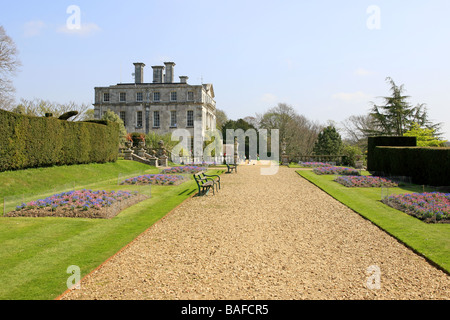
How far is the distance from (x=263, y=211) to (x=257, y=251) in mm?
3998

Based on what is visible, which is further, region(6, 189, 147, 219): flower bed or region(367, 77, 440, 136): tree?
region(367, 77, 440, 136): tree

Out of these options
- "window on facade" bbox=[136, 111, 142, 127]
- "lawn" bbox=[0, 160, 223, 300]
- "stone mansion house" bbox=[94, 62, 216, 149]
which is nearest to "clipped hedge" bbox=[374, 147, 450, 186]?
"lawn" bbox=[0, 160, 223, 300]

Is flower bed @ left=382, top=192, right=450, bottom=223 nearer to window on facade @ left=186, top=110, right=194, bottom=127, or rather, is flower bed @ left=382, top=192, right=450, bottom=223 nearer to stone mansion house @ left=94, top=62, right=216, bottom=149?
stone mansion house @ left=94, top=62, right=216, bottom=149

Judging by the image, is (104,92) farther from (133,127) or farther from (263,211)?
(263,211)

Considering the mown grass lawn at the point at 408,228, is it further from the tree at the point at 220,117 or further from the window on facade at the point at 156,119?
the tree at the point at 220,117

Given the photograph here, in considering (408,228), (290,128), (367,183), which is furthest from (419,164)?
(290,128)

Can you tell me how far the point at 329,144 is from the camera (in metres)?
38.2

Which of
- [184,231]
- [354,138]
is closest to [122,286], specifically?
[184,231]

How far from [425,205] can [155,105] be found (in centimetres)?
4472

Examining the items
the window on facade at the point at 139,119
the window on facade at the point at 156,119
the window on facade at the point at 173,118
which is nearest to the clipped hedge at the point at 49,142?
the window on facade at the point at 173,118

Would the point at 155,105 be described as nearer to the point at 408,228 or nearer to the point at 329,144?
the point at 329,144

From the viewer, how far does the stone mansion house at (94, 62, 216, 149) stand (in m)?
50.6

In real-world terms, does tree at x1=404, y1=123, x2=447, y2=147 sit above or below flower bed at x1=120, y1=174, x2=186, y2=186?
above

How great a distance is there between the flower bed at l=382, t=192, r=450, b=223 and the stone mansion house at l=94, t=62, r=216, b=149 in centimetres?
4069
